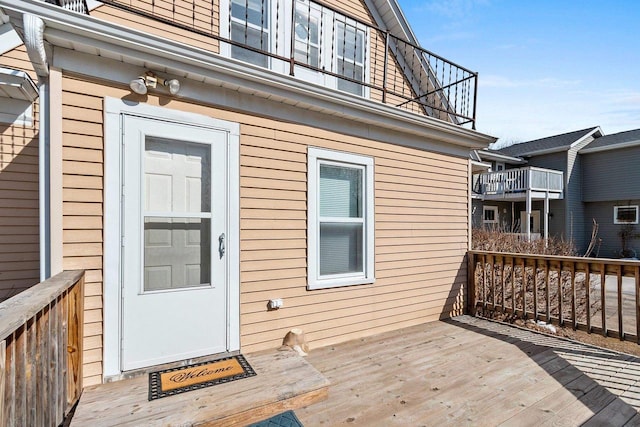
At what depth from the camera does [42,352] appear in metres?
1.67

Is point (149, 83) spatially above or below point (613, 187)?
below

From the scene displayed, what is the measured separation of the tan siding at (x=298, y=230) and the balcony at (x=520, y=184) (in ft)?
33.2

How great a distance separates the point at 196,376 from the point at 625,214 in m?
18.5

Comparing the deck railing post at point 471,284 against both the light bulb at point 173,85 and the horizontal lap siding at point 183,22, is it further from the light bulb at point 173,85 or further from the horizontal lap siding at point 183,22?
the light bulb at point 173,85

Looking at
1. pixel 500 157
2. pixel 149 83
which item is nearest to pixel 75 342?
pixel 149 83

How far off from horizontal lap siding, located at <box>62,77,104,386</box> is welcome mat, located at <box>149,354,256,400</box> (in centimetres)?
49

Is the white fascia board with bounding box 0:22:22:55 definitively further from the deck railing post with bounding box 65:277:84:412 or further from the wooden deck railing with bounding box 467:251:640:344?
the wooden deck railing with bounding box 467:251:640:344

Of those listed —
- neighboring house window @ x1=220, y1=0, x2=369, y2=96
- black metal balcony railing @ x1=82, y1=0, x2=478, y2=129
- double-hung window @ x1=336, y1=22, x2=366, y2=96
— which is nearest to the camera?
black metal balcony railing @ x1=82, y1=0, x2=478, y2=129

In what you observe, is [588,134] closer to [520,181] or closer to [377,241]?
[520,181]

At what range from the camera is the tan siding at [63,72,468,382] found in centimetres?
253

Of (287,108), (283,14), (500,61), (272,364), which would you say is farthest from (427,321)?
(500,61)

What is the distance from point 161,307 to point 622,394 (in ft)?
12.6

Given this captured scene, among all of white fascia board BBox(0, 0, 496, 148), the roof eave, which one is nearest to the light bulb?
white fascia board BBox(0, 0, 496, 148)

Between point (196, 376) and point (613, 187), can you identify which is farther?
point (613, 187)
